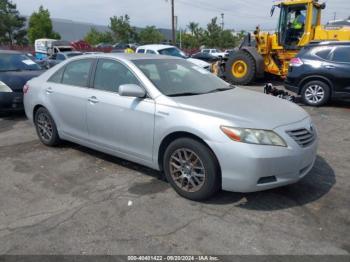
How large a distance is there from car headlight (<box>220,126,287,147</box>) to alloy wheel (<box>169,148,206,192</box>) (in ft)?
1.49

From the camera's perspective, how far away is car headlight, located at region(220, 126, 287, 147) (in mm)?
3455

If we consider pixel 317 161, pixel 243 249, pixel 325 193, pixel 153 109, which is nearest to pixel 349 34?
pixel 317 161

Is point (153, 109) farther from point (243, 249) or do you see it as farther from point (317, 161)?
point (317, 161)

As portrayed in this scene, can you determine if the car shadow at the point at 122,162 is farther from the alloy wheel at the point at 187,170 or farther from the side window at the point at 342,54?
the side window at the point at 342,54

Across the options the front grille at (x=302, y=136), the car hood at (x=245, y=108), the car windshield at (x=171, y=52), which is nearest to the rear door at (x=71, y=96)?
the car hood at (x=245, y=108)

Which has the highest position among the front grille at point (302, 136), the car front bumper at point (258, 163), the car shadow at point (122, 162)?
the front grille at point (302, 136)

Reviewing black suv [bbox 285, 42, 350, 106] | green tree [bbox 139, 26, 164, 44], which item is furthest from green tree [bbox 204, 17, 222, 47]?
black suv [bbox 285, 42, 350, 106]

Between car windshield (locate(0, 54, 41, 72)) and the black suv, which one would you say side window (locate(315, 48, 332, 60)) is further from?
car windshield (locate(0, 54, 41, 72))

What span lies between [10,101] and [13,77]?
0.61 m

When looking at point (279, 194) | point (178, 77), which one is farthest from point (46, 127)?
point (279, 194)

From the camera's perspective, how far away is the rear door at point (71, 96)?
4934mm

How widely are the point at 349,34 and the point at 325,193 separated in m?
9.21

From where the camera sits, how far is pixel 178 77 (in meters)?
4.60

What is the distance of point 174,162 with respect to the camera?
156 inches
